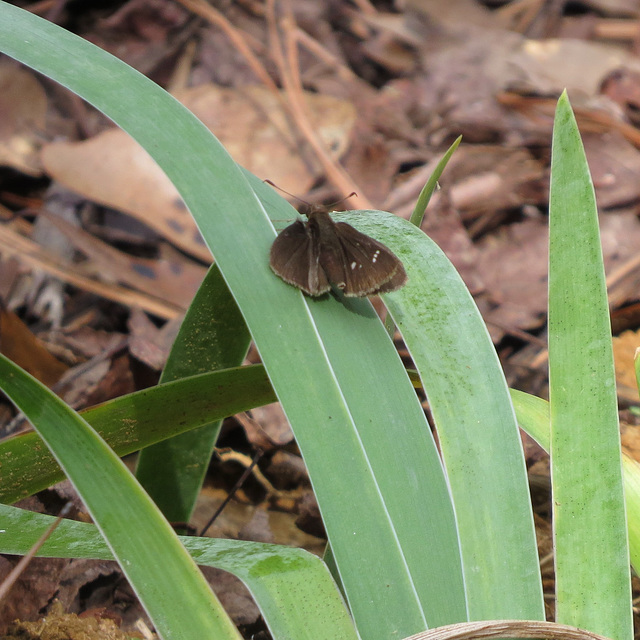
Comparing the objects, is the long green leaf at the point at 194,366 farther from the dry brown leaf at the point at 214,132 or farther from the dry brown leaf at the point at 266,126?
the dry brown leaf at the point at 266,126

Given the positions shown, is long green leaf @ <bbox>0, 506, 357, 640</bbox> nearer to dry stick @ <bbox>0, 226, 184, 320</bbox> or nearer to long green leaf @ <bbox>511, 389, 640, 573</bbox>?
long green leaf @ <bbox>511, 389, 640, 573</bbox>

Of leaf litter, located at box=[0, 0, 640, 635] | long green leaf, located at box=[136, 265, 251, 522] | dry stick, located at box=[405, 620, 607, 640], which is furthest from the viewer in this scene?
leaf litter, located at box=[0, 0, 640, 635]

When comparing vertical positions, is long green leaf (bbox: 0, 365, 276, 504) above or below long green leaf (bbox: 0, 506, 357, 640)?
above

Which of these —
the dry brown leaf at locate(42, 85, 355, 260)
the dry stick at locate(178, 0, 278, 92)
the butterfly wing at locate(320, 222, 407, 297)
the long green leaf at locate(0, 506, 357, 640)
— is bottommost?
the long green leaf at locate(0, 506, 357, 640)

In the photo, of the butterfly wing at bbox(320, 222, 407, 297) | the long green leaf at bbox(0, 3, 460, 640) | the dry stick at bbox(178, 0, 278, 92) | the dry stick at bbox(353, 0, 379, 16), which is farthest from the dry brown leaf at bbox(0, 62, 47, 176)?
the dry stick at bbox(353, 0, 379, 16)

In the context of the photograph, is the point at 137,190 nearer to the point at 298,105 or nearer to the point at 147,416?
the point at 298,105

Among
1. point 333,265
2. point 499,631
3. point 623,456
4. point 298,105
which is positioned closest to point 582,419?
point 623,456

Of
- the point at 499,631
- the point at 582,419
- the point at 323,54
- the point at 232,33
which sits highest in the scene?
the point at 232,33
